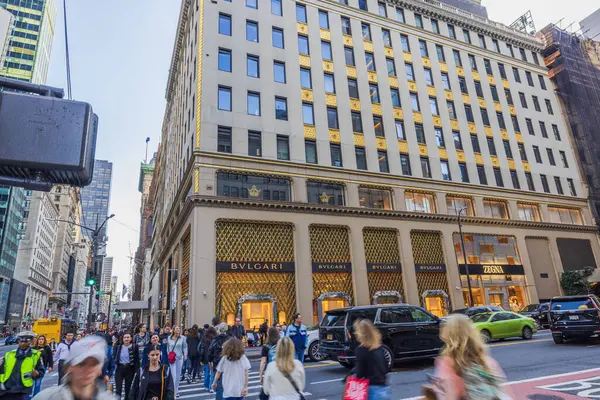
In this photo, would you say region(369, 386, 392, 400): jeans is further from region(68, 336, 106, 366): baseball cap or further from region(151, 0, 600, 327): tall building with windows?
region(151, 0, 600, 327): tall building with windows

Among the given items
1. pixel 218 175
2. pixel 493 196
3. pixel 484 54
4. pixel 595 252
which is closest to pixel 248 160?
pixel 218 175

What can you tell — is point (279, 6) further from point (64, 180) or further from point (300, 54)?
point (64, 180)

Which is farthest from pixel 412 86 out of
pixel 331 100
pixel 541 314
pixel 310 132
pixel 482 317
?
pixel 482 317

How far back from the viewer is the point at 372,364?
5398 mm

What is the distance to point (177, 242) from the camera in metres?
34.1

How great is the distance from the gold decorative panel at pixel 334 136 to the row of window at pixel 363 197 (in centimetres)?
369

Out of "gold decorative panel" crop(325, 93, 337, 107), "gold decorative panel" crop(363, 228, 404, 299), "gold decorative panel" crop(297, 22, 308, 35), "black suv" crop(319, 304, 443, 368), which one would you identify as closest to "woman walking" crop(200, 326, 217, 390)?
"black suv" crop(319, 304, 443, 368)

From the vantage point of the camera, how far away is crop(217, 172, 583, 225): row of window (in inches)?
1058

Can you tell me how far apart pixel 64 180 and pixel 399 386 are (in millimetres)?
9610

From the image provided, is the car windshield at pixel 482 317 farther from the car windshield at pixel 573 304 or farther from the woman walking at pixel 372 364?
the woman walking at pixel 372 364

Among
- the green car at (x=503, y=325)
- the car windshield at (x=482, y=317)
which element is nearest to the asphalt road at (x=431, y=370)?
the green car at (x=503, y=325)

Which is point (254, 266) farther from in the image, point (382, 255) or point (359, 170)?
point (359, 170)

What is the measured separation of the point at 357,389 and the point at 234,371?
2.51m

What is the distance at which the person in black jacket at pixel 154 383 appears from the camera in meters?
5.66
